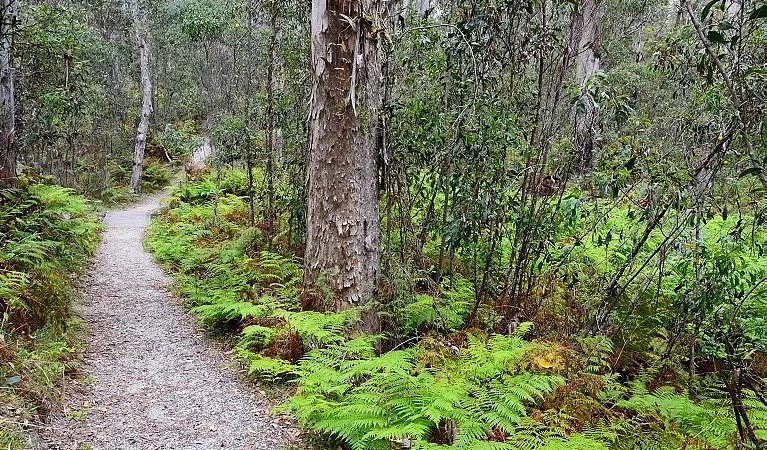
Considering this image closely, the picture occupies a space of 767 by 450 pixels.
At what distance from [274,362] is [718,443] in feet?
12.3

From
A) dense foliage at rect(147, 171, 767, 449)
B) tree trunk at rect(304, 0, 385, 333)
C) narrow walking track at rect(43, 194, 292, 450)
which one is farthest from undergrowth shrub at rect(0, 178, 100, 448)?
tree trunk at rect(304, 0, 385, 333)

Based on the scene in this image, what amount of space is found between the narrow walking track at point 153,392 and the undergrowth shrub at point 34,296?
0.28 meters

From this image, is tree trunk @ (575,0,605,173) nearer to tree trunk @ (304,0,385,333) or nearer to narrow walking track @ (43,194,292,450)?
tree trunk @ (304,0,385,333)

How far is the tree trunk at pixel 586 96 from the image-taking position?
5.51 meters

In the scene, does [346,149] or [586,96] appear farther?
[346,149]

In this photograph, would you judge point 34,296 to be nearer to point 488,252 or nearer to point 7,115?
point 7,115

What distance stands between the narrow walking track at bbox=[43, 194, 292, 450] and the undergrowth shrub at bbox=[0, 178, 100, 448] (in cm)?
28

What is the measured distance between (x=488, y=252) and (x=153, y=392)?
398cm

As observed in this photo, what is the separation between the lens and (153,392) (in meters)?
5.33

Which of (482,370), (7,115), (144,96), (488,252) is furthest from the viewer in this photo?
(144,96)

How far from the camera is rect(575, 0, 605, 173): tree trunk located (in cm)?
551

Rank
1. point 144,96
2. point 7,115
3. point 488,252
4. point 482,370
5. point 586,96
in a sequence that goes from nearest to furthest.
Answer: point 482,370 < point 586,96 < point 488,252 < point 7,115 < point 144,96

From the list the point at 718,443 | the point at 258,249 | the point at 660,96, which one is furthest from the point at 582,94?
the point at 660,96

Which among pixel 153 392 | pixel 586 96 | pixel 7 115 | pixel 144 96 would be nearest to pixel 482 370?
pixel 586 96
